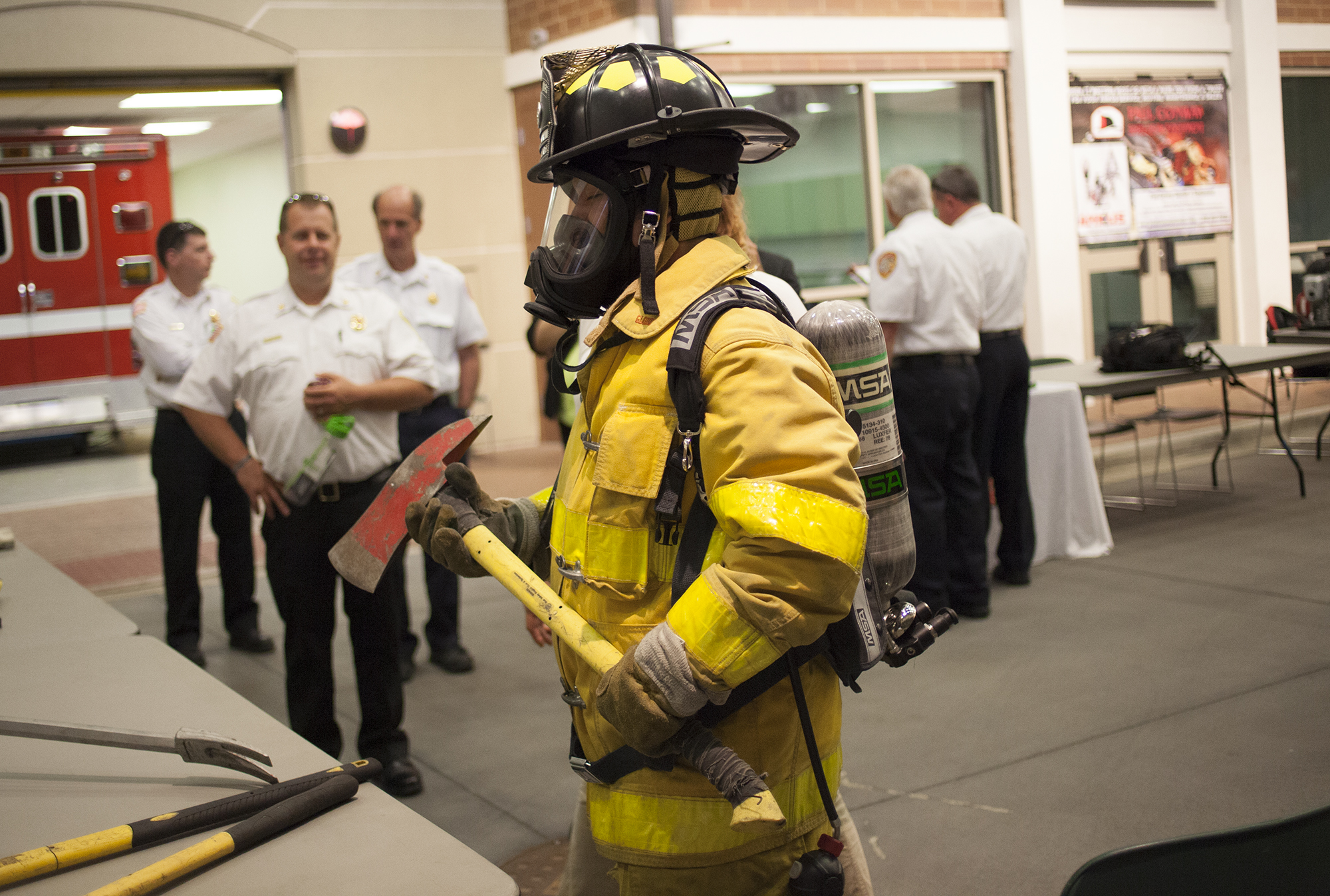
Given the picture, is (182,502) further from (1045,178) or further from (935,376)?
(1045,178)

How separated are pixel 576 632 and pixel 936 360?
3795 millimetres

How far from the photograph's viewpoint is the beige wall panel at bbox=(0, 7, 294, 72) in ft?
29.4

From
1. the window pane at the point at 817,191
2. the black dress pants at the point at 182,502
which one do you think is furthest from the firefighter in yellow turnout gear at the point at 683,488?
the window pane at the point at 817,191

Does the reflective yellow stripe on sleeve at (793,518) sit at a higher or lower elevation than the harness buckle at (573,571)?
higher

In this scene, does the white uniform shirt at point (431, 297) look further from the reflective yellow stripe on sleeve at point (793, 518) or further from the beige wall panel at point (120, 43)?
the beige wall panel at point (120, 43)

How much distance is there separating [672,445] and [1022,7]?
10015 millimetres

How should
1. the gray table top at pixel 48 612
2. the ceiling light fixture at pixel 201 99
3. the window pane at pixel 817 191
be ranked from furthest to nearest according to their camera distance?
the window pane at pixel 817 191
the ceiling light fixture at pixel 201 99
the gray table top at pixel 48 612

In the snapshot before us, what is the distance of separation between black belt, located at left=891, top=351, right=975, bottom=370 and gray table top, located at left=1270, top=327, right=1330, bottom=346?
10.4ft

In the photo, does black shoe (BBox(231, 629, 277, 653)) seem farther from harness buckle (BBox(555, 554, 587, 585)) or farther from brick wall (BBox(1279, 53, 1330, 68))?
brick wall (BBox(1279, 53, 1330, 68))

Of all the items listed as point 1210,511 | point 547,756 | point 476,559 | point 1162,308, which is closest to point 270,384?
point 547,756

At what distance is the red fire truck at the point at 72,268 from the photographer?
11.1m

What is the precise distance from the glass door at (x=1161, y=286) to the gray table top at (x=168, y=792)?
624 cm

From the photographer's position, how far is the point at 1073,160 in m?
9.97

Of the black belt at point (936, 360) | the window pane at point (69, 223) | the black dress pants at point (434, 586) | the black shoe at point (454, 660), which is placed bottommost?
the black shoe at point (454, 660)
